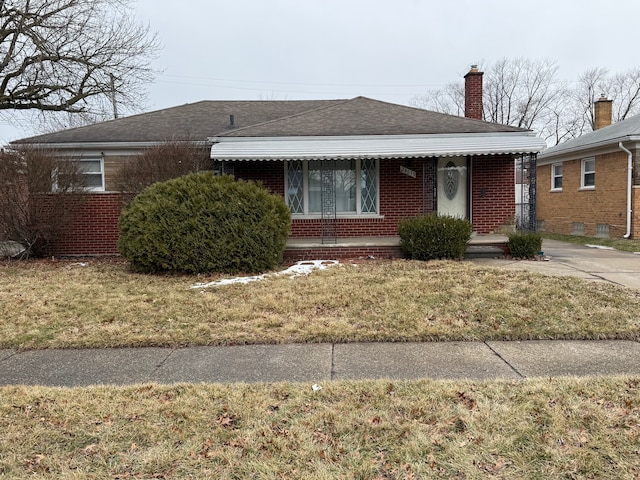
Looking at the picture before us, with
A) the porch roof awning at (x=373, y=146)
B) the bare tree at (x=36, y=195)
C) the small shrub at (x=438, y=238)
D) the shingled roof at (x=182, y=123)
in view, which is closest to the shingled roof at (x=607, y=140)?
the porch roof awning at (x=373, y=146)

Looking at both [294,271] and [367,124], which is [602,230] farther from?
[294,271]

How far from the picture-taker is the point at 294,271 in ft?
28.7

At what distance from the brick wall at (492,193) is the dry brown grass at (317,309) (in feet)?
13.3

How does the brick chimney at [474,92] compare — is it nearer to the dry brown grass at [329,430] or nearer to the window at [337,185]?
the window at [337,185]

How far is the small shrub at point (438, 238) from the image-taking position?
967 centimetres

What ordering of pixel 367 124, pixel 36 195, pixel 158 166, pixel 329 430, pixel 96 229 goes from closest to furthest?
pixel 329 430
pixel 36 195
pixel 158 166
pixel 96 229
pixel 367 124

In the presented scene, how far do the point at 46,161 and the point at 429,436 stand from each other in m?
10.2

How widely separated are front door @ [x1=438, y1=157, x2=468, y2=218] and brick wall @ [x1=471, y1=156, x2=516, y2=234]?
0.26 m

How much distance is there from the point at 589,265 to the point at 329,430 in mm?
8279

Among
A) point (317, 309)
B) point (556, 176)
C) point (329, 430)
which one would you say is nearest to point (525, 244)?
point (317, 309)

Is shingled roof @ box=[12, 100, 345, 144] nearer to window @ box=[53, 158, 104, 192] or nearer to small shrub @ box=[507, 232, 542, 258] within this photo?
window @ box=[53, 158, 104, 192]

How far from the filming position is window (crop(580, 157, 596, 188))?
641 inches

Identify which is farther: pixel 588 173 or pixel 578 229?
pixel 578 229

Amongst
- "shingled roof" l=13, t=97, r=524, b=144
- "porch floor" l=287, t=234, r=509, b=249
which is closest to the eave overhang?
"shingled roof" l=13, t=97, r=524, b=144
